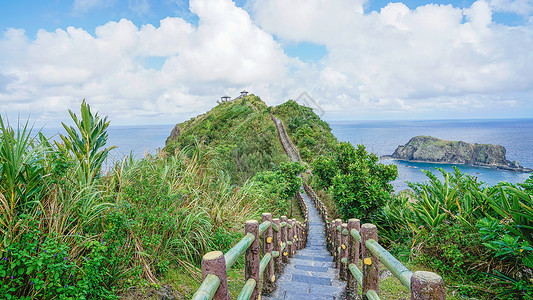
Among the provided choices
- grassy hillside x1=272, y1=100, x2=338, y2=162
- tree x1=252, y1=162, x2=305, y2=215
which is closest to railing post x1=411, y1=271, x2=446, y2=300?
tree x1=252, y1=162, x2=305, y2=215

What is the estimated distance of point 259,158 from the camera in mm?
17578

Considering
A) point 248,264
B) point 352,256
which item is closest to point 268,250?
point 248,264

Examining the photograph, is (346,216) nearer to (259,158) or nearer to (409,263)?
(409,263)

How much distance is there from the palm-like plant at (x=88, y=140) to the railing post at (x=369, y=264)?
3.06 meters

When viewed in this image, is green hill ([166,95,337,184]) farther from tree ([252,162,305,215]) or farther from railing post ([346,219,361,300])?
railing post ([346,219,361,300])

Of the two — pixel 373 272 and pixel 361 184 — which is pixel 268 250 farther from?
pixel 361 184

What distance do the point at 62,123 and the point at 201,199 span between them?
209cm

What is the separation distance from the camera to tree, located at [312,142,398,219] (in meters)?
7.51

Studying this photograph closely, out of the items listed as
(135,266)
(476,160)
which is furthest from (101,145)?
(476,160)

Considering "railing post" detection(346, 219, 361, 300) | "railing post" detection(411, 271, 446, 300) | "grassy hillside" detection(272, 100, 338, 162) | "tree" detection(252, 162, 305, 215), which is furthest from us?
"grassy hillside" detection(272, 100, 338, 162)

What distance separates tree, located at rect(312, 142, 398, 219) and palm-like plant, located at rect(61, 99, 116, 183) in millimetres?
6146

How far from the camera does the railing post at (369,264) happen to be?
2441 millimetres

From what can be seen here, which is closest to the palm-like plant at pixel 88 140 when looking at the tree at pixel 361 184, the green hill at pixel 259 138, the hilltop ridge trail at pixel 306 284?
the hilltop ridge trail at pixel 306 284

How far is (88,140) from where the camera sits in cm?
339
